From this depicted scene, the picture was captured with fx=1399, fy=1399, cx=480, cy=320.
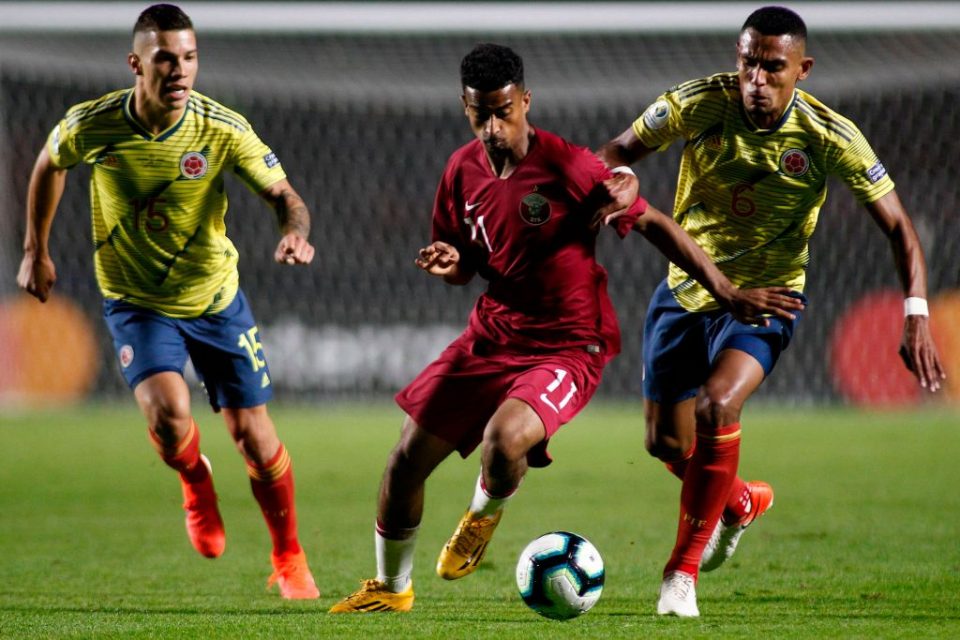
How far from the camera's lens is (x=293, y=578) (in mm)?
6031

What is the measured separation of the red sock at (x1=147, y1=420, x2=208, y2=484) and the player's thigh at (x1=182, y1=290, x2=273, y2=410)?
21 cm

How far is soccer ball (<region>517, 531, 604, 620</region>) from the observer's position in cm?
487

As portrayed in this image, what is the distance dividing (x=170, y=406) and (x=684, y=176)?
7.99 feet

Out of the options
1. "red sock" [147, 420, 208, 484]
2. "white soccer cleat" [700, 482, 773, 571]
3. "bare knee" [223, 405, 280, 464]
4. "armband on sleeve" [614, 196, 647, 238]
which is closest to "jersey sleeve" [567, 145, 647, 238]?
"armband on sleeve" [614, 196, 647, 238]

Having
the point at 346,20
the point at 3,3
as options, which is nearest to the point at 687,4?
the point at 346,20

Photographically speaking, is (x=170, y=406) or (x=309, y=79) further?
(x=309, y=79)

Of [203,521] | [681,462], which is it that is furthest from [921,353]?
[203,521]

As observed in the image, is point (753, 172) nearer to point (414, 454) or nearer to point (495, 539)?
point (414, 454)

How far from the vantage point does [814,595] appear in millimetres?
5574

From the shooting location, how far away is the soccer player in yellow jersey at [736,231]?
5.43 m

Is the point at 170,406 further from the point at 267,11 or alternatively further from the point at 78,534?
the point at 267,11

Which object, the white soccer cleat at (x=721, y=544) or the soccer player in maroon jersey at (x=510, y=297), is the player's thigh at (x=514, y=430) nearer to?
the soccer player in maroon jersey at (x=510, y=297)

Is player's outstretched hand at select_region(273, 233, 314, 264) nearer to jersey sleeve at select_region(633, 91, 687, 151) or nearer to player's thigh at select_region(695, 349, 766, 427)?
jersey sleeve at select_region(633, 91, 687, 151)

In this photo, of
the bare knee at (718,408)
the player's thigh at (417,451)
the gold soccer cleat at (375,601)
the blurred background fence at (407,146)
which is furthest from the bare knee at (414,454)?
the blurred background fence at (407,146)
